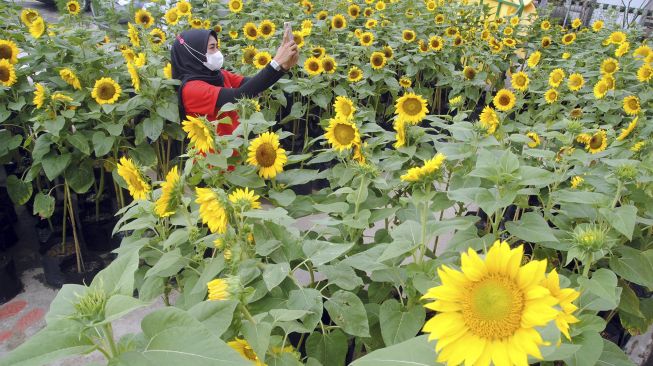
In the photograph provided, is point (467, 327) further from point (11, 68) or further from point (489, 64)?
point (489, 64)

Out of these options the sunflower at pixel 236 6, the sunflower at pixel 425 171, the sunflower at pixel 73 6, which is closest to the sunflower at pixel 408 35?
the sunflower at pixel 236 6

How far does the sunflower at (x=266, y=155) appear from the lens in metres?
1.52

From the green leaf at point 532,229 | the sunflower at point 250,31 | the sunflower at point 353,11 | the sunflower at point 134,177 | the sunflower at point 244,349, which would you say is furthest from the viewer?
the sunflower at point 353,11

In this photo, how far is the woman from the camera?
2.41 meters

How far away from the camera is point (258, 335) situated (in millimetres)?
795

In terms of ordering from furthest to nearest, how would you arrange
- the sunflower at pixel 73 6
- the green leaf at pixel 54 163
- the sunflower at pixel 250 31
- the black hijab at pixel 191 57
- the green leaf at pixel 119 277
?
the sunflower at pixel 250 31
the sunflower at pixel 73 6
the black hijab at pixel 191 57
the green leaf at pixel 54 163
the green leaf at pixel 119 277

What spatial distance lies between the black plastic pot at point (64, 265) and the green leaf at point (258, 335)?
6.02 ft

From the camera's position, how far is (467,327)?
641mm

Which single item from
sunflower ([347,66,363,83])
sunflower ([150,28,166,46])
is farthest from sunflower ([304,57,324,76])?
sunflower ([150,28,166,46])

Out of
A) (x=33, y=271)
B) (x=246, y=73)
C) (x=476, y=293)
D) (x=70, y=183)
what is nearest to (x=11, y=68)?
(x=70, y=183)

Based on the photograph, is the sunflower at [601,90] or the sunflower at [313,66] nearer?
the sunflower at [601,90]

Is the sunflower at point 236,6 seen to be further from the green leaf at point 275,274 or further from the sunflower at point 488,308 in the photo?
the sunflower at point 488,308

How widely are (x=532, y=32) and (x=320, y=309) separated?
4816 mm

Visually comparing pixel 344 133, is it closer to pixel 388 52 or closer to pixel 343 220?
pixel 343 220
